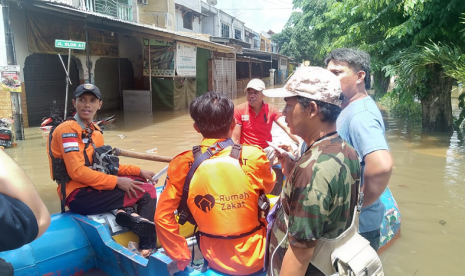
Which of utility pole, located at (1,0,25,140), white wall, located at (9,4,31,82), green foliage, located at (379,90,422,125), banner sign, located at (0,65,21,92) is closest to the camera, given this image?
utility pole, located at (1,0,25,140)

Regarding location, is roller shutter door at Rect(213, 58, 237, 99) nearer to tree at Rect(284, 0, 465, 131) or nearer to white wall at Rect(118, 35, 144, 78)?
white wall at Rect(118, 35, 144, 78)

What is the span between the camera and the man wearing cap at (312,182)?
1402 mm

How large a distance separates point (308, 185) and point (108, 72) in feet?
49.5

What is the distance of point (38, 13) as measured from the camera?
9.79m

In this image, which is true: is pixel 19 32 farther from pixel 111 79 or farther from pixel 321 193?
pixel 321 193

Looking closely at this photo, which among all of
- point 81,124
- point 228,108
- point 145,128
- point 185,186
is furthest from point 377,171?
point 145,128

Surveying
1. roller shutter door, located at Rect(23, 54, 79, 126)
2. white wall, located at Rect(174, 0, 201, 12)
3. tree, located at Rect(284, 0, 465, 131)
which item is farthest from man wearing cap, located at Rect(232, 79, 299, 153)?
white wall, located at Rect(174, 0, 201, 12)

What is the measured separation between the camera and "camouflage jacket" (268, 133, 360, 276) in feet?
4.58

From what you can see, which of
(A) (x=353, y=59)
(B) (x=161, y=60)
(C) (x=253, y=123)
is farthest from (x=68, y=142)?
(B) (x=161, y=60)

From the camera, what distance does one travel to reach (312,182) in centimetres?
140

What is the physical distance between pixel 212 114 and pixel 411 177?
6051 millimetres

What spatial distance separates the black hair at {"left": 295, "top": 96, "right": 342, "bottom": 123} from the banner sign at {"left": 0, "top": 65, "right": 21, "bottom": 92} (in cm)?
889

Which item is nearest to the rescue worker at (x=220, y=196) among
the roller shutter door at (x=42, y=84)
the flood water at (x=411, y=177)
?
the flood water at (x=411, y=177)

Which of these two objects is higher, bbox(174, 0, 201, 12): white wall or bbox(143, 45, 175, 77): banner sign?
bbox(174, 0, 201, 12): white wall
